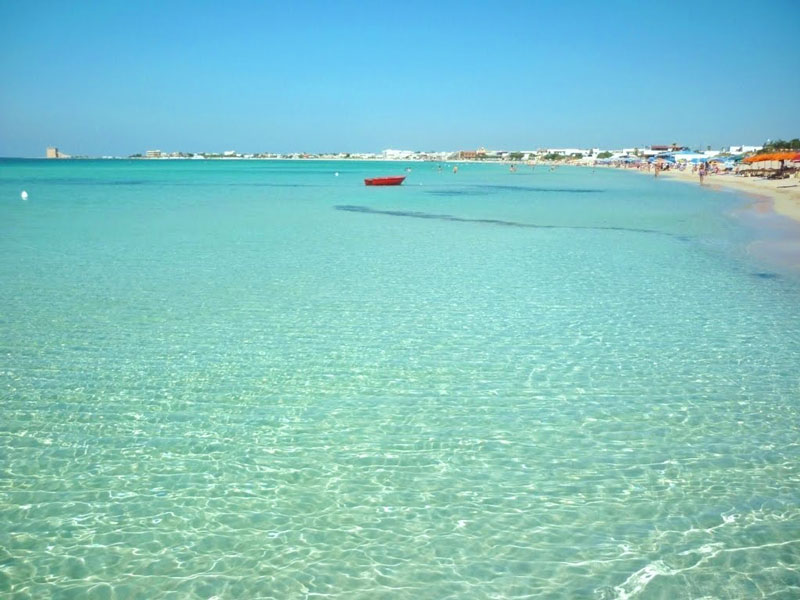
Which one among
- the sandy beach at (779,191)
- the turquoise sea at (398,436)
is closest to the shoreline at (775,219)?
the sandy beach at (779,191)

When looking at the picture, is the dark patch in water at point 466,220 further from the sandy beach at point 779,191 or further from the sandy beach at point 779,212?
the sandy beach at point 779,191

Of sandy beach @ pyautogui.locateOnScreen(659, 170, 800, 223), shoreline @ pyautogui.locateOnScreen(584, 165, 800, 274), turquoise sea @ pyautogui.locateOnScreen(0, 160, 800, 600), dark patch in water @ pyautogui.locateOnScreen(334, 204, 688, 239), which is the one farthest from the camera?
sandy beach @ pyautogui.locateOnScreen(659, 170, 800, 223)

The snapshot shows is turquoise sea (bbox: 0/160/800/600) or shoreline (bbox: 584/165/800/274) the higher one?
shoreline (bbox: 584/165/800/274)

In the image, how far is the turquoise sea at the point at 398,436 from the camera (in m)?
4.64

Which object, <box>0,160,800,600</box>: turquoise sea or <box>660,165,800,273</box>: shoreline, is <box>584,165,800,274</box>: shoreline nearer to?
<box>660,165,800,273</box>: shoreline

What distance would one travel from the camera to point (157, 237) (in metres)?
22.3

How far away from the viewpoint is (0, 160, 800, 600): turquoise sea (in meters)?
4.64

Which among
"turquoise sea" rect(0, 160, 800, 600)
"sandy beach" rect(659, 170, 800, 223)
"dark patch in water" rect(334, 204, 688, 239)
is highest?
"sandy beach" rect(659, 170, 800, 223)

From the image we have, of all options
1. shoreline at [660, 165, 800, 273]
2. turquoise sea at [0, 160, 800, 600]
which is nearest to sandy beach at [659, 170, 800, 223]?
shoreline at [660, 165, 800, 273]

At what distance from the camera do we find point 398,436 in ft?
22.0

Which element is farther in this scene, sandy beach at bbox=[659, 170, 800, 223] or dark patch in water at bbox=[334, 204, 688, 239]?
sandy beach at bbox=[659, 170, 800, 223]

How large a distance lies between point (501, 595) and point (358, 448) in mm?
2420

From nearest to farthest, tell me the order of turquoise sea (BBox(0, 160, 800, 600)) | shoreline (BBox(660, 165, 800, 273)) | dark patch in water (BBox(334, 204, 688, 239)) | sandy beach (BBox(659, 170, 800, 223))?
turquoise sea (BBox(0, 160, 800, 600))
shoreline (BBox(660, 165, 800, 273))
dark patch in water (BBox(334, 204, 688, 239))
sandy beach (BBox(659, 170, 800, 223))

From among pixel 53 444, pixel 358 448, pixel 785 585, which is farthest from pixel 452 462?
pixel 53 444
